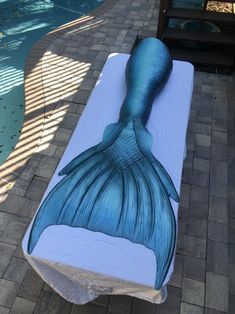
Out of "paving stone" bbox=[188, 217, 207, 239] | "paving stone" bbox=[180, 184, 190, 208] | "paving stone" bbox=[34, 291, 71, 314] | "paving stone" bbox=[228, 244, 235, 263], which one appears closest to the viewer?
"paving stone" bbox=[34, 291, 71, 314]

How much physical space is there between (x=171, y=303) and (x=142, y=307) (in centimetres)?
25

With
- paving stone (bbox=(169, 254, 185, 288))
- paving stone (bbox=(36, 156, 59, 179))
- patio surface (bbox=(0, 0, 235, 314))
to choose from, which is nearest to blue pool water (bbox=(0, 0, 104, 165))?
patio surface (bbox=(0, 0, 235, 314))

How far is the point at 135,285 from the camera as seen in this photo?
2.21 m

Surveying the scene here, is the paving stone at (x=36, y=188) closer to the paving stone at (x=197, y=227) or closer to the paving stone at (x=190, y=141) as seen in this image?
the paving stone at (x=197, y=227)

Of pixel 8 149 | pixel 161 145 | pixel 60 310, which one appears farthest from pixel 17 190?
pixel 161 145

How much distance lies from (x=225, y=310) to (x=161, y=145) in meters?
1.50

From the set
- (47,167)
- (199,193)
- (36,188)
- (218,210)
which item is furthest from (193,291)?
(47,167)

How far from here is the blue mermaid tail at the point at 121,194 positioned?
233cm

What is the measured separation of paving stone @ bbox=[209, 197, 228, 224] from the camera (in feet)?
11.3

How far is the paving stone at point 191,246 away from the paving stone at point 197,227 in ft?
0.17

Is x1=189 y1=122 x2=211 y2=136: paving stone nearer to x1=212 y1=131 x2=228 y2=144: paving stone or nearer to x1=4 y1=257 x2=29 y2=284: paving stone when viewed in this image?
x1=212 y1=131 x2=228 y2=144: paving stone

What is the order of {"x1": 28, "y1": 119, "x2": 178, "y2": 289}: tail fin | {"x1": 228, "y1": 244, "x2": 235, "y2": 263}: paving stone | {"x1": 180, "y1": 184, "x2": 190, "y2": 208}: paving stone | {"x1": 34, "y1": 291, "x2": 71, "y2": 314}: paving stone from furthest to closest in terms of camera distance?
{"x1": 180, "y1": 184, "x2": 190, "y2": 208}: paving stone
{"x1": 228, "y1": 244, "x2": 235, "y2": 263}: paving stone
{"x1": 34, "y1": 291, "x2": 71, "y2": 314}: paving stone
{"x1": 28, "y1": 119, "x2": 178, "y2": 289}: tail fin

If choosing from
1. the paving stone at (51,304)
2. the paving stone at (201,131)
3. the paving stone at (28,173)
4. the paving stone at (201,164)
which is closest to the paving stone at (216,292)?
the paving stone at (51,304)

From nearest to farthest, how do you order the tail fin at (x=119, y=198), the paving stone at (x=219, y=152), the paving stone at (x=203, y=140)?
1. the tail fin at (x=119, y=198)
2. the paving stone at (x=219, y=152)
3. the paving stone at (x=203, y=140)
